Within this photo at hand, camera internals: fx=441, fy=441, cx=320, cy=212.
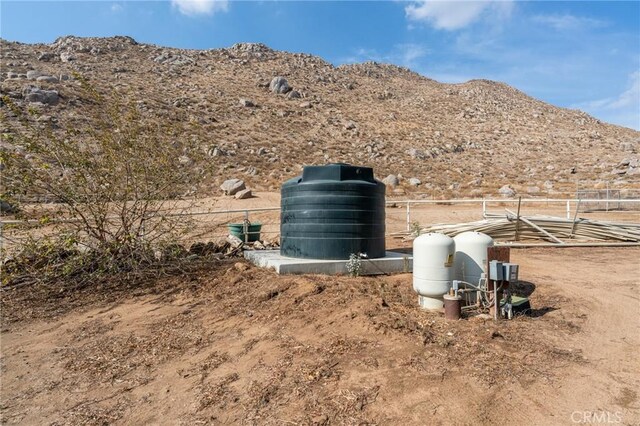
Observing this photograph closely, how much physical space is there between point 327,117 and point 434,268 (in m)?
40.3

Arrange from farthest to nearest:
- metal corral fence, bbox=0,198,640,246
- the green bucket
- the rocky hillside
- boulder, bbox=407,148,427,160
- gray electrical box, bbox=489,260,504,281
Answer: boulder, bbox=407,148,427,160 → the rocky hillside → metal corral fence, bbox=0,198,640,246 → the green bucket → gray electrical box, bbox=489,260,504,281

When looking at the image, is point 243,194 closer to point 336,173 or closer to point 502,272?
point 336,173

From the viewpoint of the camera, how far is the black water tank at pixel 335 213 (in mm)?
7816

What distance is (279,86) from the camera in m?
49.6

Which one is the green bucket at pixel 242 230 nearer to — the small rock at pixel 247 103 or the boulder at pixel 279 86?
the small rock at pixel 247 103

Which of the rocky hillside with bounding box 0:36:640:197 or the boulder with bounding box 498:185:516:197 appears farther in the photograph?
the rocky hillside with bounding box 0:36:640:197

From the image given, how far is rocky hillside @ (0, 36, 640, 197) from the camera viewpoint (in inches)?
1266

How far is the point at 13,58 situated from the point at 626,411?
52.8 m

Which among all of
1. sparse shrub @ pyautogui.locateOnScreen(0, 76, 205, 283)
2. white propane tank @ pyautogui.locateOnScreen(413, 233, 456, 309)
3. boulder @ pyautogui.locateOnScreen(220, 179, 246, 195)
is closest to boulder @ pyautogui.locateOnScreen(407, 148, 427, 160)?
boulder @ pyautogui.locateOnScreen(220, 179, 246, 195)

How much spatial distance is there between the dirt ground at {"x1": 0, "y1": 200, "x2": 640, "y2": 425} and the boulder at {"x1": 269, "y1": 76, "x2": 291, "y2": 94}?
1749 inches

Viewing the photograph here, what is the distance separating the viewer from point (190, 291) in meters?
7.22

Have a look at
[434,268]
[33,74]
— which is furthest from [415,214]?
[33,74]

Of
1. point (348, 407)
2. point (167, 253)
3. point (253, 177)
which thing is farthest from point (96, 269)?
point (253, 177)

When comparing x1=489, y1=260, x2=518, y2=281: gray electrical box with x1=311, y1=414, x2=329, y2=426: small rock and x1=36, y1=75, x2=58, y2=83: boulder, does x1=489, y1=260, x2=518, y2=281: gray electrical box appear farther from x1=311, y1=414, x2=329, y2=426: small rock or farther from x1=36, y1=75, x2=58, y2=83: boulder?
x1=36, y1=75, x2=58, y2=83: boulder
